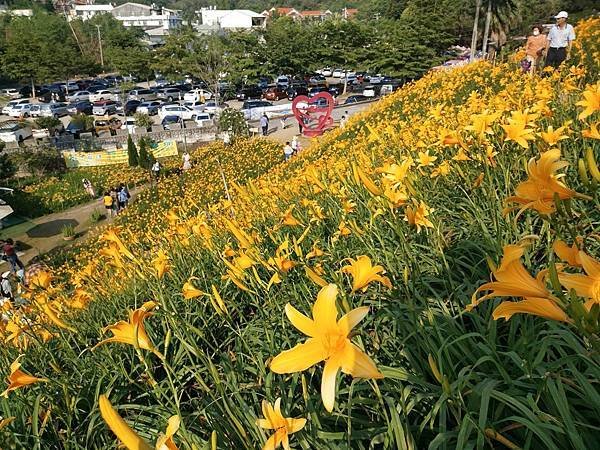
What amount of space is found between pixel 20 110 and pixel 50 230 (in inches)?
894

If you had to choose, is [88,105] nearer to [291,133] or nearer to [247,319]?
[291,133]

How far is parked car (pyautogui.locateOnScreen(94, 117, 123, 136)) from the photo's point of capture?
22922 millimetres

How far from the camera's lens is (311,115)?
1773 cm

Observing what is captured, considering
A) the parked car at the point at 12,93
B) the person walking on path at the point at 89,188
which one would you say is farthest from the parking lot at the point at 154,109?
the person walking on path at the point at 89,188

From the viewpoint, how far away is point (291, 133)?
18062 mm

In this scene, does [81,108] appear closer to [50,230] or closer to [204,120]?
[204,120]

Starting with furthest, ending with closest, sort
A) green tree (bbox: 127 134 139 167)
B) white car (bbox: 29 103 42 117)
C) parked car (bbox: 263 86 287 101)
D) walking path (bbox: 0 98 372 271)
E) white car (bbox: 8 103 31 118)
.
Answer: parked car (bbox: 263 86 287 101) < white car (bbox: 8 103 31 118) < white car (bbox: 29 103 42 117) < green tree (bbox: 127 134 139 167) < walking path (bbox: 0 98 372 271)

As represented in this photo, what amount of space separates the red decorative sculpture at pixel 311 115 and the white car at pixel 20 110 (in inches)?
843

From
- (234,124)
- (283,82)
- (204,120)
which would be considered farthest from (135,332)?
(283,82)

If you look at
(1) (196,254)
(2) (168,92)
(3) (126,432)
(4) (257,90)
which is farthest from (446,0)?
(3) (126,432)

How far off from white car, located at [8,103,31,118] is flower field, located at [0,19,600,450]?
1241 inches

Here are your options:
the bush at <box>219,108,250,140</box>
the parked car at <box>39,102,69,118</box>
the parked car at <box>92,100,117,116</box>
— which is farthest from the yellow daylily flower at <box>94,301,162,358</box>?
the parked car at <box>39,102,69,118</box>

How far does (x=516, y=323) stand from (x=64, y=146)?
19826mm

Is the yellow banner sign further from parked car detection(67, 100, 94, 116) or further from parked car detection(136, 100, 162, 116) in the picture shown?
parked car detection(67, 100, 94, 116)
